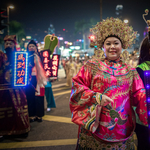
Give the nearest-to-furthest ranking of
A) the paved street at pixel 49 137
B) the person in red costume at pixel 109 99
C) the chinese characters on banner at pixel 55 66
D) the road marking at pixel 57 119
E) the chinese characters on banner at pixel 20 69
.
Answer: the person in red costume at pixel 109 99
the paved street at pixel 49 137
the chinese characters on banner at pixel 20 69
the road marking at pixel 57 119
the chinese characters on banner at pixel 55 66

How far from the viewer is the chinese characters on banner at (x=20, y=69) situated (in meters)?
3.02

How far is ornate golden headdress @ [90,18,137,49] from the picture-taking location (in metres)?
1.73

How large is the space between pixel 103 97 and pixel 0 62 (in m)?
2.39

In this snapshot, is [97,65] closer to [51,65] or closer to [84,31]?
[51,65]

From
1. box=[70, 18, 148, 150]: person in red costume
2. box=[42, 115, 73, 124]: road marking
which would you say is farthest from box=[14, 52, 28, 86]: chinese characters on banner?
box=[70, 18, 148, 150]: person in red costume

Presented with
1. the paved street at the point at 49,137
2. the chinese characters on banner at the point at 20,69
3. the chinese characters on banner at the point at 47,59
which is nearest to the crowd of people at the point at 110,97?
the paved street at the point at 49,137

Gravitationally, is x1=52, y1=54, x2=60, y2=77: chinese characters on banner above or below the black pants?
above

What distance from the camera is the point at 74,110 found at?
1.63 meters

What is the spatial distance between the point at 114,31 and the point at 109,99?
2.67ft

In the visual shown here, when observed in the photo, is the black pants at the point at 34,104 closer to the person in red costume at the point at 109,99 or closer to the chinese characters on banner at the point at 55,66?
the chinese characters on banner at the point at 55,66

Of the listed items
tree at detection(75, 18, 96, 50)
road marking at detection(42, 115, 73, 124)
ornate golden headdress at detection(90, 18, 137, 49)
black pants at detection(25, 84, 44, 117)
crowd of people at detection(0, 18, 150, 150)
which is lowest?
road marking at detection(42, 115, 73, 124)

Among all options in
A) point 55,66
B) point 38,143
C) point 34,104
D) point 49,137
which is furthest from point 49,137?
point 55,66

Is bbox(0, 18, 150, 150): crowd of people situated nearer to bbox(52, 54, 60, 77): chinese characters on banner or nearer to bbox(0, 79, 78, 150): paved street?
bbox(0, 79, 78, 150): paved street

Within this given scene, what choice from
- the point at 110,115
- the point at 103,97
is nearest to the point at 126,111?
the point at 110,115
